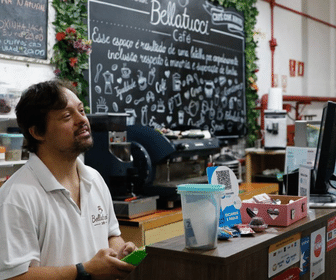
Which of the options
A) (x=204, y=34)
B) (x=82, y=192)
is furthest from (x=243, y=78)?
(x=82, y=192)

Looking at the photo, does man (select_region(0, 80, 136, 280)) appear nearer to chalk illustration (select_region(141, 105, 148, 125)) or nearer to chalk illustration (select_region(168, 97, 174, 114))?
chalk illustration (select_region(141, 105, 148, 125))

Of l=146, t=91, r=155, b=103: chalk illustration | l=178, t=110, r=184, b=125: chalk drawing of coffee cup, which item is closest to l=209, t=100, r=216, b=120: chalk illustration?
l=178, t=110, r=184, b=125: chalk drawing of coffee cup

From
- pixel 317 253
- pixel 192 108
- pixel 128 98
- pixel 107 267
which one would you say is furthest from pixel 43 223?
pixel 192 108

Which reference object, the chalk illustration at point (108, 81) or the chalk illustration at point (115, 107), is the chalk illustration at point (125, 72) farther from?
the chalk illustration at point (115, 107)

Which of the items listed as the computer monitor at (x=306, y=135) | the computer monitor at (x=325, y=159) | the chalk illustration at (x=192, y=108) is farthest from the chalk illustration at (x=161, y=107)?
the computer monitor at (x=325, y=159)

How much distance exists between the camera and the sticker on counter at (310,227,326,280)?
214cm

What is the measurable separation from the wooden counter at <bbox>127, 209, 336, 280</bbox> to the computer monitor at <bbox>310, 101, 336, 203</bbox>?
0.98 m

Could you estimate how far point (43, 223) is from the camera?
1.75 metres

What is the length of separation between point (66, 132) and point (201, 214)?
65cm

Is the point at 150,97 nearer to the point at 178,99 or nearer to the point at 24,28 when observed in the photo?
the point at 178,99

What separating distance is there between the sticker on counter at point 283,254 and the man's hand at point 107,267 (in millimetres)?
511

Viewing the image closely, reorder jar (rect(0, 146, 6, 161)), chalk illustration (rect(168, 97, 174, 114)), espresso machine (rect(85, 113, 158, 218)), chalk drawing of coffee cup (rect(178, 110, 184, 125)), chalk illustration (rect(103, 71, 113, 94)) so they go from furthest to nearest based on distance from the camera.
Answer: chalk drawing of coffee cup (rect(178, 110, 184, 125))
chalk illustration (rect(168, 97, 174, 114))
chalk illustration (rect(103, 71, 113, 94))
espresso machine (rect(85, 113, 158, 218))
jar (rect(0, 146, 6, 161))

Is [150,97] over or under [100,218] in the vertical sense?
over

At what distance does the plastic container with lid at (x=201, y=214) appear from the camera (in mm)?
1537
